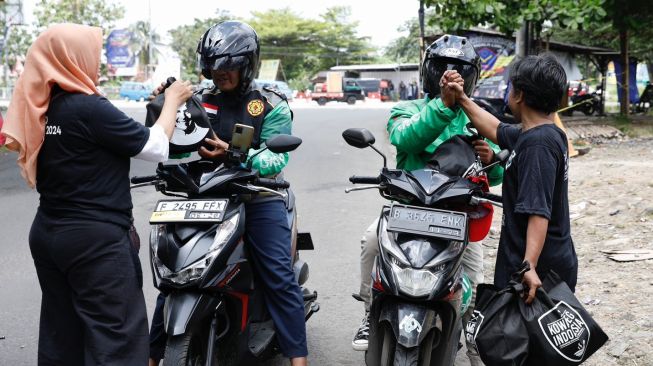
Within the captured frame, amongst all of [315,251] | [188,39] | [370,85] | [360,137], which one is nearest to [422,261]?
[360,137]

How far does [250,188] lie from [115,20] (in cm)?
6277

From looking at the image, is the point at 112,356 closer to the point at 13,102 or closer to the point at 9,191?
the point at 13,102

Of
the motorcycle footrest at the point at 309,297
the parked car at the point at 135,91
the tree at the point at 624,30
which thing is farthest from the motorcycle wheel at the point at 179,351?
the parked car at the point at 135,91

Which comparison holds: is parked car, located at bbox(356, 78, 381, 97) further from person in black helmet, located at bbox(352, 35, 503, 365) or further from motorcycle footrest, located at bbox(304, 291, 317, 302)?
person in black helmet, located at bbox(352, 35, 503, 365)

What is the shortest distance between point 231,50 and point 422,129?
1.04 m

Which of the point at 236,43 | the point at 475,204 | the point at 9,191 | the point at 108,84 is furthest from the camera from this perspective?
the point at 108,84

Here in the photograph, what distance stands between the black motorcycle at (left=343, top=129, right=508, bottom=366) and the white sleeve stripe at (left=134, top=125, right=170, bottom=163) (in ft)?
2.81

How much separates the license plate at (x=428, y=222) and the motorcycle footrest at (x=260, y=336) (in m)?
0.96

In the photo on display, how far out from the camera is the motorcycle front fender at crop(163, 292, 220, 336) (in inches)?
123

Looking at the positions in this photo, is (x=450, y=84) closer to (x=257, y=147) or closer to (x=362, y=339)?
(x=257, y=147)

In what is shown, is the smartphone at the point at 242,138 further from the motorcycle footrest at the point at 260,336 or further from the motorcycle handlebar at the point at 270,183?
the motorcycle footrest at the point at 260,336

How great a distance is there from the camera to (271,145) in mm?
3445

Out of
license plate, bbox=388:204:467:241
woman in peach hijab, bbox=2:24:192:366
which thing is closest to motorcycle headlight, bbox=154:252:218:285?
woman in peach hijab, bbox=2:24:192:366

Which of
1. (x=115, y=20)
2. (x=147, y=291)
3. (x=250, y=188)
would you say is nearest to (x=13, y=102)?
(x=250, y=188)
